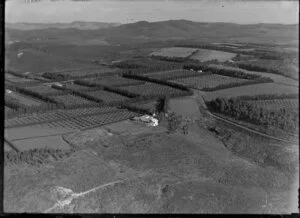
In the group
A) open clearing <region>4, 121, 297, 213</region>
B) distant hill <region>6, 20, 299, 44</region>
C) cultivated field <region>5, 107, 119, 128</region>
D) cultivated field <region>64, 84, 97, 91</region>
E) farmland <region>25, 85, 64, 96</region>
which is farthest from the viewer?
cultivated field <region>64, 84, 97, 91</region>

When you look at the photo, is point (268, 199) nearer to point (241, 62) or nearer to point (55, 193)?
point (55, 193)

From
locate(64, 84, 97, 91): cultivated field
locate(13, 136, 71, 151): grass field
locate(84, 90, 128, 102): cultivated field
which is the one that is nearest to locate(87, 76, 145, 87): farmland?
locate(64, 84, 97, 91): cultivated field

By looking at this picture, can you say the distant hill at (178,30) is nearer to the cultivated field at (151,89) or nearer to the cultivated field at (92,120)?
the cultivated field at (151,89)

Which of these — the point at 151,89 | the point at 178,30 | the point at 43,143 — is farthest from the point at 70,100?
the point at 43,143

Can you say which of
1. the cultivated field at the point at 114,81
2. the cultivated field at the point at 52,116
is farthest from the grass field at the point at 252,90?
the cultivated field at the point at 52,116

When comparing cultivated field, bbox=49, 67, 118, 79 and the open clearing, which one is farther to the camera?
cultivated field, bbox=49, 67, 118, 79

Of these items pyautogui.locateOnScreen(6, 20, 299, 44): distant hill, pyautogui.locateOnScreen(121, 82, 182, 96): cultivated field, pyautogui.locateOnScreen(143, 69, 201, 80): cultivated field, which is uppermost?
pyautogui.locateOnScreen(6, 20, 299, 44): distant hill

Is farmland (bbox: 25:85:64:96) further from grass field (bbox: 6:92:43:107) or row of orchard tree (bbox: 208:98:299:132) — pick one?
row of orchard tree (bbox: 208:98:299:132)
